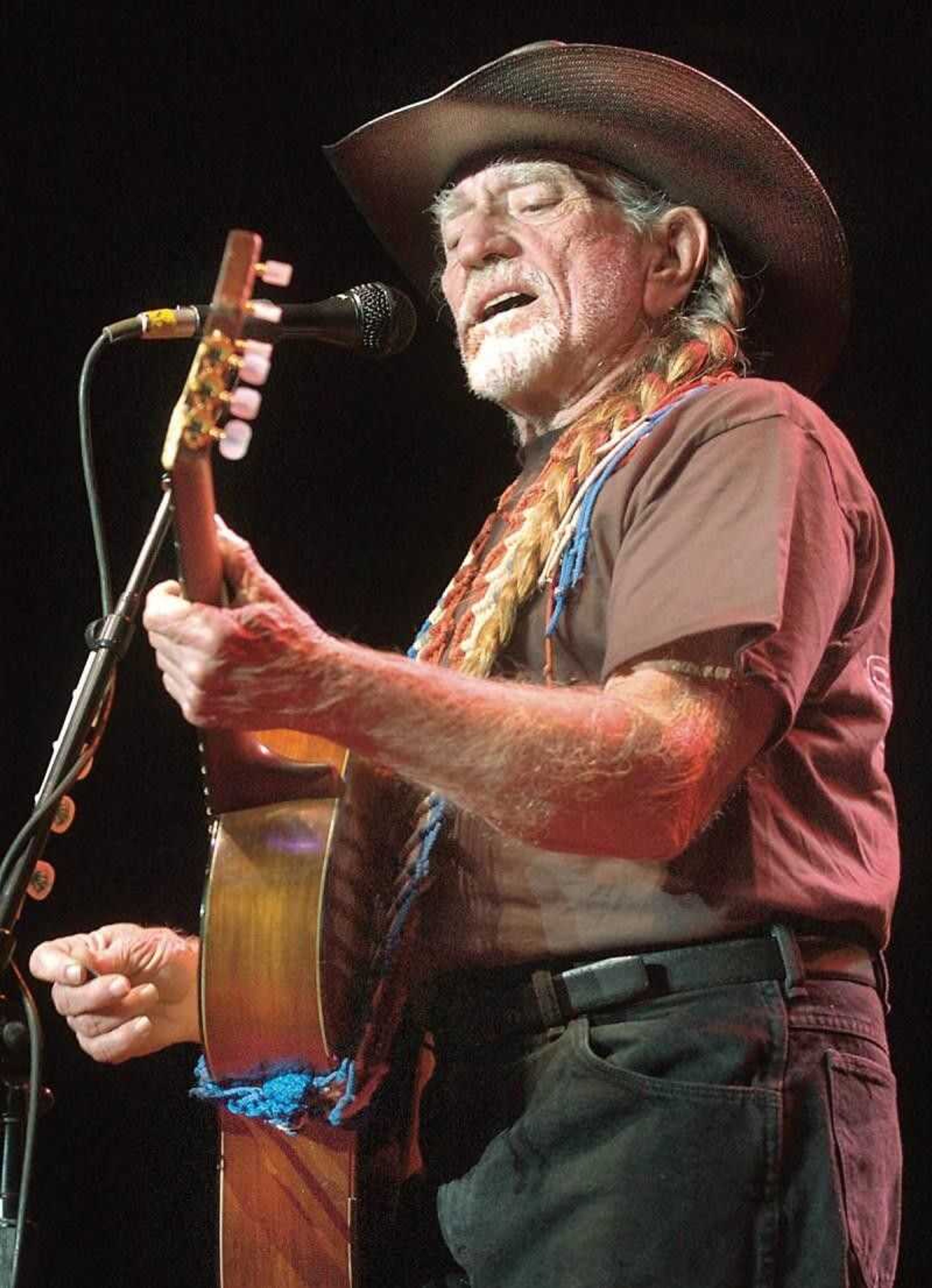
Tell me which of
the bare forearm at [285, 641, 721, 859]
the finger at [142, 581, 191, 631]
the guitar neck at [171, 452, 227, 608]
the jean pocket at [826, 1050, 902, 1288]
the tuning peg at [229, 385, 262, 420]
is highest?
the tuning peg at [229, 385, 262, 420]

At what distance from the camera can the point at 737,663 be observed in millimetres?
1586

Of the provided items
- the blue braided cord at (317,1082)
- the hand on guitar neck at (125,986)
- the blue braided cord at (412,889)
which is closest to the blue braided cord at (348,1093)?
the blue braided cord at (317,1082)

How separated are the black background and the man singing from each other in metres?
1.40

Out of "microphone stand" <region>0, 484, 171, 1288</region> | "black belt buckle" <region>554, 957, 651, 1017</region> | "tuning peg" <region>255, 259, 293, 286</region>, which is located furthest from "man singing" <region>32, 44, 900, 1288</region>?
"tuning peg" <region>255, 259, 293, 286</region>

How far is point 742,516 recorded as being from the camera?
5.46 ft

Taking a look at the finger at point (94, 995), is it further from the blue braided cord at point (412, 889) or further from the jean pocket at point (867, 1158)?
the jean pocket at point (867, 1158)

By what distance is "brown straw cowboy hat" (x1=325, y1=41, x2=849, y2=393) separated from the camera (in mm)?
2508

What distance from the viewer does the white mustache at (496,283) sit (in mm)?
2391

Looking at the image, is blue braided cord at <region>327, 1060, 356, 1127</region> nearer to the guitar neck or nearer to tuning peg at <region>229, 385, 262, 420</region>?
the guitar neck

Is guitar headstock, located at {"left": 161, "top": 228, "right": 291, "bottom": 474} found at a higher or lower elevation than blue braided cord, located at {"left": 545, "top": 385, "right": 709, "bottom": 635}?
higher

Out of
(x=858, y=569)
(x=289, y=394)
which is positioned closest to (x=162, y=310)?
(x=858, y=569)

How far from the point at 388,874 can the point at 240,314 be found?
31.6 inches

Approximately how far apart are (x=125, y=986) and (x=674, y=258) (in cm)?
151

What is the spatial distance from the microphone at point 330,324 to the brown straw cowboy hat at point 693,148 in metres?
0.61
